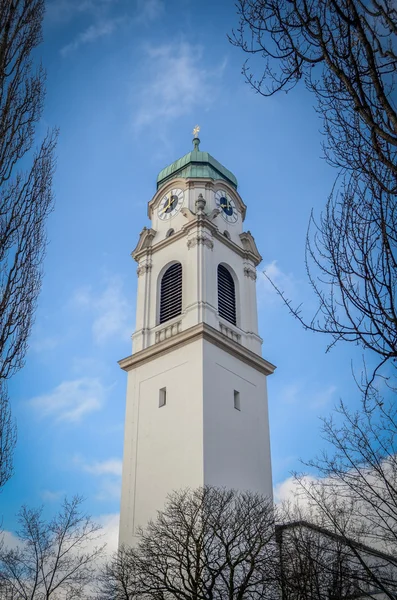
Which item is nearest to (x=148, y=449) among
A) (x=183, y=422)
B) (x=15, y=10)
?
(x=183, y=422)

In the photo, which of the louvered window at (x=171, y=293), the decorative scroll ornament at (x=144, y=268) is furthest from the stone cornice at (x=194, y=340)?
the decorative scroll ornament at (x=144, y=268)

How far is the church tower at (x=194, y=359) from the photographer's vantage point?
31.8m

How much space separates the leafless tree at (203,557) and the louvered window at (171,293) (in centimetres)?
1350

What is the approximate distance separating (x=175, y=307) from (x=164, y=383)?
5.30 metres

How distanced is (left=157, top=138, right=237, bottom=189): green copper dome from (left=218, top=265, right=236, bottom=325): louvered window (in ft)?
26.6

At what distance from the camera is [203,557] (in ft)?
78.8

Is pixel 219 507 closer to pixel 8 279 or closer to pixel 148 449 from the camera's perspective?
pixel 148 449

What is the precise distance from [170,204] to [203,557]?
26331 millimetres

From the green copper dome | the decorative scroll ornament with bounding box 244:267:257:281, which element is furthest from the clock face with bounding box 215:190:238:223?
the decorative scroll ornament with bounding box 244:267:257:281

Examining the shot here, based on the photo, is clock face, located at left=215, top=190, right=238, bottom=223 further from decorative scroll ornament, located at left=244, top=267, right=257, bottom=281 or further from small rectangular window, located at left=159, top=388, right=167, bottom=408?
small rectangular window, located at left=159, top=388, right=167, bottom=408

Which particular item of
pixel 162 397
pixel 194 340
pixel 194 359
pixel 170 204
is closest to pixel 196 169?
pixel 170 204

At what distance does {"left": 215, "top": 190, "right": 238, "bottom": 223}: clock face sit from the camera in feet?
146

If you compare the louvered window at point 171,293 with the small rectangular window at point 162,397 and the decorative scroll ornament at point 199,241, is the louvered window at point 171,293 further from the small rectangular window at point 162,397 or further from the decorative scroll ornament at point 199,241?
the small rectangular window at point 162,397

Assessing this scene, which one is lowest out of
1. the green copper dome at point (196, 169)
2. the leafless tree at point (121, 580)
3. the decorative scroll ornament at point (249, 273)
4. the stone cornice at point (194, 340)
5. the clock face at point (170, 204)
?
the leafless tree at point (121, 580)
